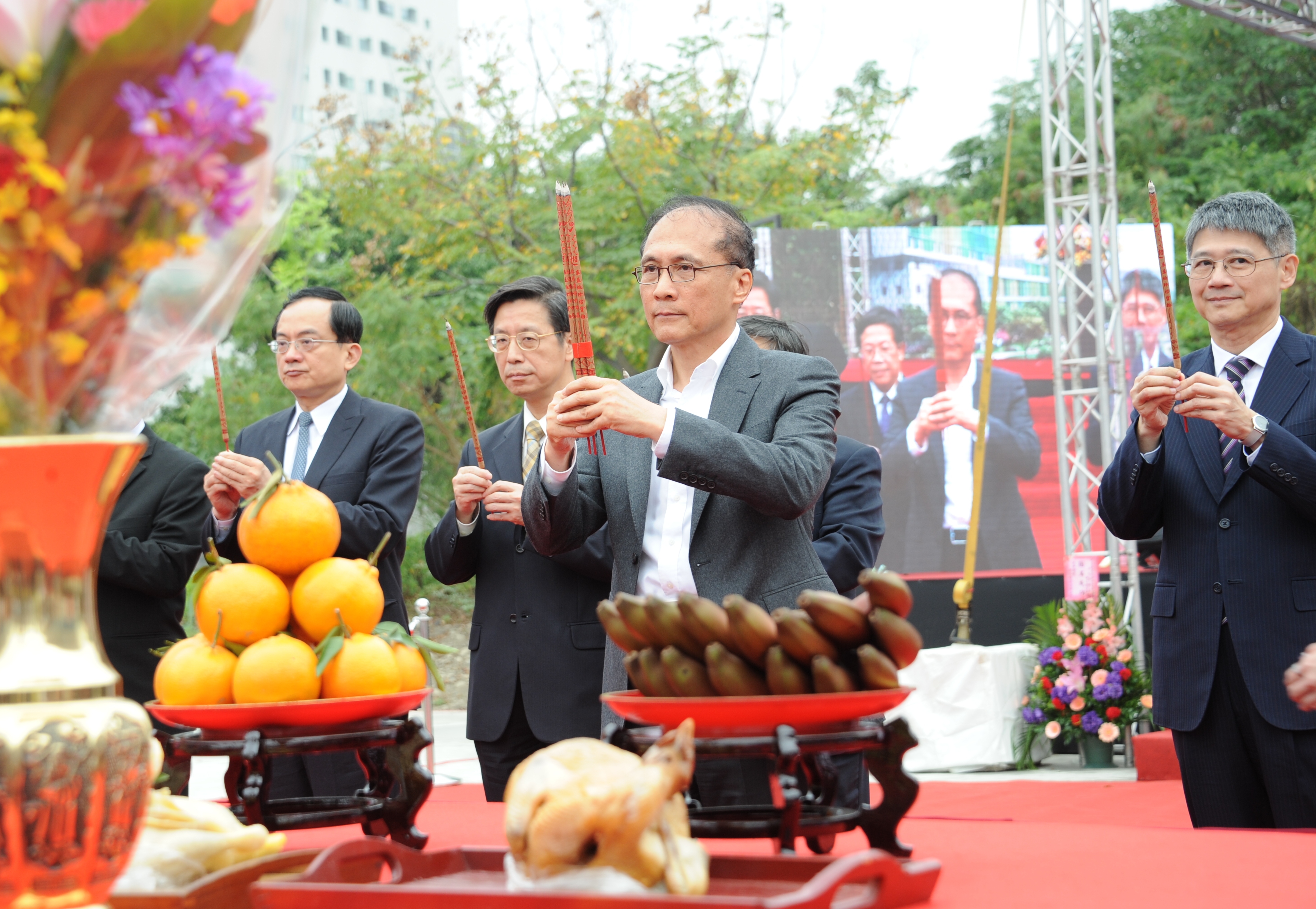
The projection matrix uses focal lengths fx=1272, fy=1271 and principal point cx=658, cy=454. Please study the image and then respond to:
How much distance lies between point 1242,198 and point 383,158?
9845 mm

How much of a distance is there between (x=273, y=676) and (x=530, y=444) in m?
1.77

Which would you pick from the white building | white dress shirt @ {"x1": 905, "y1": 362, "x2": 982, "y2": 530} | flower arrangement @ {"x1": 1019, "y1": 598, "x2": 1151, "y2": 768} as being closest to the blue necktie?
flower arrangement @ {"x1": 1019, "y1": 598, "x2": 1151, "y2": 768}

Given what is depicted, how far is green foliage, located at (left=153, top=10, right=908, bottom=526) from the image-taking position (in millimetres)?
10750

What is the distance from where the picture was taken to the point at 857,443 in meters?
3.65

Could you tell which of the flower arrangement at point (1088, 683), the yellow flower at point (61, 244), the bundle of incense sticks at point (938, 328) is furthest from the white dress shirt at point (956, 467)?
the yellow flower at point (61, 244)

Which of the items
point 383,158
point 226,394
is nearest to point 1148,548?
point 383,158

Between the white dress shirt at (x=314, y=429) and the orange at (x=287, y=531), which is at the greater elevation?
the white dress shirt at (x=314, y=429)

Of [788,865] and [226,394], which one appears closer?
[788,865]

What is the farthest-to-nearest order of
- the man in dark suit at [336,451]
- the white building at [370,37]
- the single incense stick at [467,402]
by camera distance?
the white building at [370,37] → the man in dark suit at [336,451] → the single incense stick at [467,402]

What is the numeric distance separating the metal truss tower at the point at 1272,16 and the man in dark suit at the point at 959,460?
2.41 m

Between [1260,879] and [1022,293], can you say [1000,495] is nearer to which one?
[1022,293]

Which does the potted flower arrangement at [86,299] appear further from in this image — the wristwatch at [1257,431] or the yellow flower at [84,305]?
the wristwatch at [1257,431]

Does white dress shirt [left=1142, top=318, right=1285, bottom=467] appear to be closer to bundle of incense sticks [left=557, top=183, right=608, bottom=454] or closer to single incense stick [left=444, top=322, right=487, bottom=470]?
single incense stick [left=444, top=322, right=487, bottom=470]

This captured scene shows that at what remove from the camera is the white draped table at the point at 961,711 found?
6699mm
